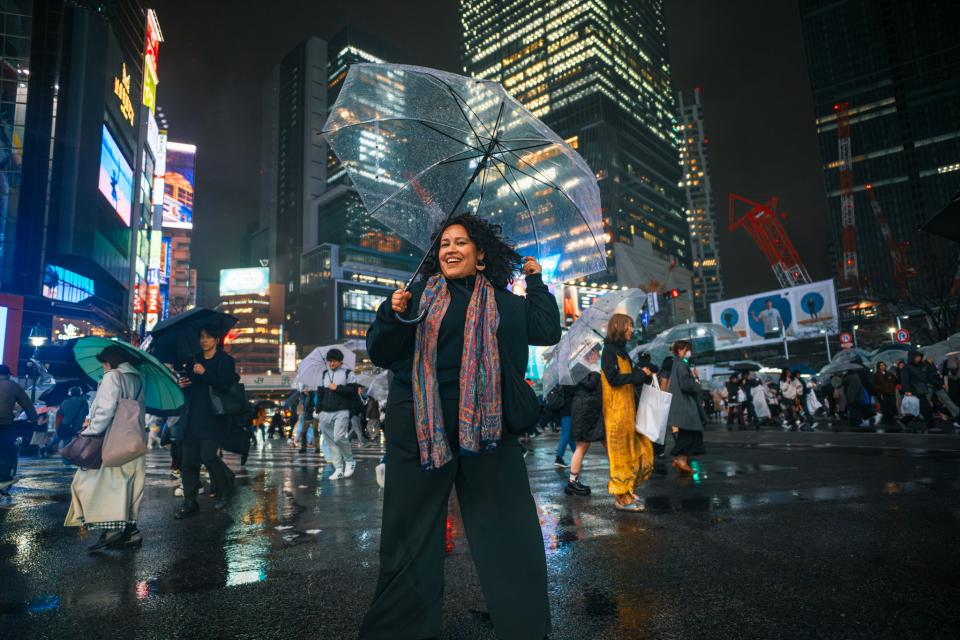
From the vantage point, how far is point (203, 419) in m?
6.04

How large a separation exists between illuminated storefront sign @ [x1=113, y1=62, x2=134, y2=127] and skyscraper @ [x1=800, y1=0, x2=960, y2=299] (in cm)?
11109

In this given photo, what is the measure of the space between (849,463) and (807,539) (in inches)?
213

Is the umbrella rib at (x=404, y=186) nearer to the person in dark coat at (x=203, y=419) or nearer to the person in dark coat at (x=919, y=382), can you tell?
the person in dark coat at (x=203, y=419)

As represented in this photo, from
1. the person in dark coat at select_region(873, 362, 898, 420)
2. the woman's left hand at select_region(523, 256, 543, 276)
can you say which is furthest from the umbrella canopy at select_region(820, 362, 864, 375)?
the woman's left hand at select_region(523, 256, 543, 276)

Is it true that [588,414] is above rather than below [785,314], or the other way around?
below

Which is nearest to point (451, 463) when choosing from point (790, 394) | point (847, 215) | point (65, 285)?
point (790, 394)

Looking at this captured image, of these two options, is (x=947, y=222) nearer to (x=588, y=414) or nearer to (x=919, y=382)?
(x=588, y=414)

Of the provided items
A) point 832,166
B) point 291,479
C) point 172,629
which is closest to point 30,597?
point 172,629

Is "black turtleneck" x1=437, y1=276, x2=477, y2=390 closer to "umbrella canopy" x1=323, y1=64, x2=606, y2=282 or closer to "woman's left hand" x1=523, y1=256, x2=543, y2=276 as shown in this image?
"woman's left hand" x1=523, y1=256, x2=543, y2=276

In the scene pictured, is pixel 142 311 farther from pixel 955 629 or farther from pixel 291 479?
pixel 955 629

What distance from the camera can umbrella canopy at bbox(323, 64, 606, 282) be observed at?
3746 mm

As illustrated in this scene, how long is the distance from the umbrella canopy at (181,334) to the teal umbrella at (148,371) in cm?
74

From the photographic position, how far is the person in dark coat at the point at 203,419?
19.4 ft

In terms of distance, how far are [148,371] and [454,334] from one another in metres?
4.22
